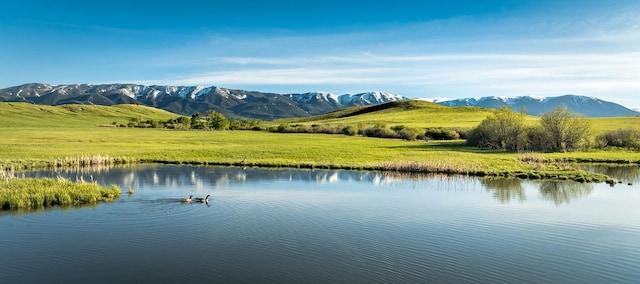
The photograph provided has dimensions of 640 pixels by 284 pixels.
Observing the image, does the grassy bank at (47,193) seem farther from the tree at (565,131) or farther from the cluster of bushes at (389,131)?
the cluster of bushes at (389,131)

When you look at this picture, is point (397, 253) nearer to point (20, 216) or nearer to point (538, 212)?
point (538, 212)

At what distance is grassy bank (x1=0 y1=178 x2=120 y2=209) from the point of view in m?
29.1

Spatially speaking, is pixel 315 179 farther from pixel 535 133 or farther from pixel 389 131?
pixel 389 131

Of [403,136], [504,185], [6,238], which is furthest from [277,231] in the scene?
[403,136]

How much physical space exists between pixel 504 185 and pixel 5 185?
3887 cm

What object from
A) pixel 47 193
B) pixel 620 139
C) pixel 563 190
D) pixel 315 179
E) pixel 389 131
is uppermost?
pixel 389 131

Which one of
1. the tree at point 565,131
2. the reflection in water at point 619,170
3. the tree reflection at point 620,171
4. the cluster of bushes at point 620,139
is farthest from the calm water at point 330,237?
the cluster of bushes at point 620,139

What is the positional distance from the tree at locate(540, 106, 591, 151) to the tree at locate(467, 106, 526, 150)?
4807 millimetres

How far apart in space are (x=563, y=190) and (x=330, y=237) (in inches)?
1001

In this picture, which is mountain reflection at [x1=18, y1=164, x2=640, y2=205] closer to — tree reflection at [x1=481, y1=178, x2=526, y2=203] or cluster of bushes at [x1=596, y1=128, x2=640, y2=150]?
tree reflection at [x1=481, y1=178, x2=526, y2=203]

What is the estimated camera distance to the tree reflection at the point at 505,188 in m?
35.9

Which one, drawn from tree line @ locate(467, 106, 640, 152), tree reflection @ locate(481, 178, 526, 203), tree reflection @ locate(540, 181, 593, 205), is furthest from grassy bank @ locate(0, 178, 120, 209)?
tree line @ locate(467, 106, 640, 152)

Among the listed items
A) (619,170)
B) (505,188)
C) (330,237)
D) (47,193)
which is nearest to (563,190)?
(505,188)

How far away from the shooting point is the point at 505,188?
4041 centimetres
